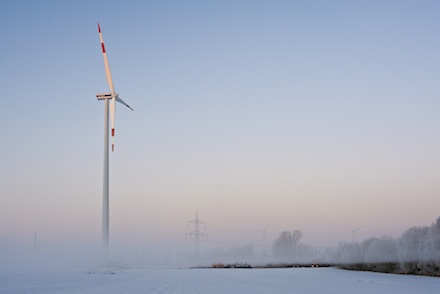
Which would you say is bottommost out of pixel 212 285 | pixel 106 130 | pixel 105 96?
pixel 212 285

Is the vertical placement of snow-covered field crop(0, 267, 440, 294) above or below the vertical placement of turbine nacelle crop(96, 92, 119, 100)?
below

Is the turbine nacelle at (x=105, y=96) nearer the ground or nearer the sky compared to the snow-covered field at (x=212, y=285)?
nearer the sky

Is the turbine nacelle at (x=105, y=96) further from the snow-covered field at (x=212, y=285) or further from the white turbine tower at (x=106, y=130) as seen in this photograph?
the snow-covered field at (x=212, y=285)

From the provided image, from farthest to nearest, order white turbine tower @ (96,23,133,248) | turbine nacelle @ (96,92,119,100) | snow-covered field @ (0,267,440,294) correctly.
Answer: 1. turbine nacelle @ (96,92,119,100)
2. white turbine tower @ (96,23,133,248)
3. snow-covered field @ (0,267,440,294)

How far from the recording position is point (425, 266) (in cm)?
6706

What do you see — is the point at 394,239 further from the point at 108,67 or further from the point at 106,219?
the point at 108,67

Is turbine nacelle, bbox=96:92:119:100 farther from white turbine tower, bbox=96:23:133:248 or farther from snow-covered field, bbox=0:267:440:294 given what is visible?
snow-covered field, bbox=0:267:440:294

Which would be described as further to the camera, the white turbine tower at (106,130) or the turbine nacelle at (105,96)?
the turbine nacelle at (105,96)

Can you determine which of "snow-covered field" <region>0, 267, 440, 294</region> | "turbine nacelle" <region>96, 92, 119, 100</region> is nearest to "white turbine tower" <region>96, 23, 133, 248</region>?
"turbine nacelle" <region>96, 92, 119, 100</region>

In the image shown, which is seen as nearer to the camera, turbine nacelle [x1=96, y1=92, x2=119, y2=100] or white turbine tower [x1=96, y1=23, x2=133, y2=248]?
white turbine tower [x1=96, y1=23, x2=133, y2=248]

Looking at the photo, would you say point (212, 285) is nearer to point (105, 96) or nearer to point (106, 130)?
point (106, 130)

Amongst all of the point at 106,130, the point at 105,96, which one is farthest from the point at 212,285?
the point at 105,96

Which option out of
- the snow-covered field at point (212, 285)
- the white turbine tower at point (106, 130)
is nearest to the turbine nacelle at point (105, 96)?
the white turbine tower at point (106, 130)

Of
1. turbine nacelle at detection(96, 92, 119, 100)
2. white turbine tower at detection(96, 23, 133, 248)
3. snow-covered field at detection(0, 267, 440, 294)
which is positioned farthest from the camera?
turbine nacelle at detection(96, 92, 119, 100)
